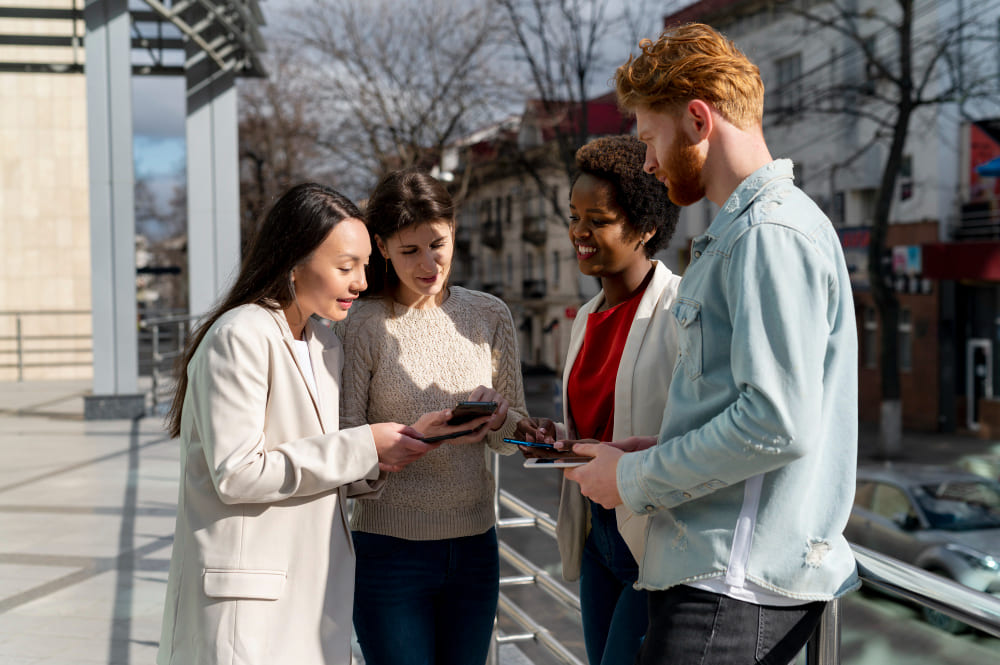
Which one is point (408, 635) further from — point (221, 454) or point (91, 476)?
point (91, 476)

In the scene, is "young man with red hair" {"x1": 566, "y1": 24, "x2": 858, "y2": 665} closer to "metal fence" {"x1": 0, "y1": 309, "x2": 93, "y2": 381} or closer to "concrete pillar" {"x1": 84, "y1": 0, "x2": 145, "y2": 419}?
"concrete pillar" {"x1": 84, "y1": 0, "x2": 145, "y2": 419}

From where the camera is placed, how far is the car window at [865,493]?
926 cm

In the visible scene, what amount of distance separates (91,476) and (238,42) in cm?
752

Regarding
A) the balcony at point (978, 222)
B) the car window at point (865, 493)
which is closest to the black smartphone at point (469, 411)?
the car window at point (865, 493)

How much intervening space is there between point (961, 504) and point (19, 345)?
1629cm

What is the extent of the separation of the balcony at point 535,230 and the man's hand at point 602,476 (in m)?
42.4

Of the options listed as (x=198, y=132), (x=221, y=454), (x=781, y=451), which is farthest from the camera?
(x=198, y=132)

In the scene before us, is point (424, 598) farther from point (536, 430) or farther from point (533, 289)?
point (533, 289)

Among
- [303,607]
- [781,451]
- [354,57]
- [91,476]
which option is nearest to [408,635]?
[303,607]

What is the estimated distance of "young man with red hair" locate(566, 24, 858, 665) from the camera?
55.3 inches

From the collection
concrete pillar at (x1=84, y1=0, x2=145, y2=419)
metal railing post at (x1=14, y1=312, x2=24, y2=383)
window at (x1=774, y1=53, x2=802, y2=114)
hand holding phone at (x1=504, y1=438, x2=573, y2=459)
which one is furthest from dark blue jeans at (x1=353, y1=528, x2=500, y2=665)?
window at (x1=774, y1=53, x2=802, y2=114)

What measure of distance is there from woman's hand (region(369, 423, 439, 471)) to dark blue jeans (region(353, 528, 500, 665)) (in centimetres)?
34

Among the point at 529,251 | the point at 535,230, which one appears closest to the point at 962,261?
the point at 535,230

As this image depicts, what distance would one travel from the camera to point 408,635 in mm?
2312
